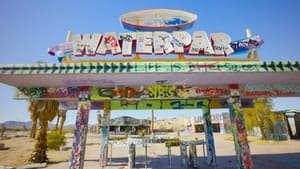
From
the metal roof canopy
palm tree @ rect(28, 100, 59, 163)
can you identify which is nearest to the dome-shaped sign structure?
Result: the metal roof canopy

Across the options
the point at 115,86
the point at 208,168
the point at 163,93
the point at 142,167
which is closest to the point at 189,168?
the point at 208,168

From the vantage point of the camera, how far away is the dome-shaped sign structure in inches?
393

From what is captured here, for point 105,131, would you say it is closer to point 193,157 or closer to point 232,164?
point 193,157

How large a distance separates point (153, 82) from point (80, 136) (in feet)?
13.8

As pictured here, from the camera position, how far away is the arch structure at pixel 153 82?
746cm

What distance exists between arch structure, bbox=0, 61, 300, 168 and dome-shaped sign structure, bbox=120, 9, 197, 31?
119 inches

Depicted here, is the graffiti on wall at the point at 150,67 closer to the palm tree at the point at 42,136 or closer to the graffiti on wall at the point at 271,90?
the graffiti on wall at the point at 271,90

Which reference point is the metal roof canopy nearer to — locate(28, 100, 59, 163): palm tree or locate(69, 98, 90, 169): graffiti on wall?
locate(69, 98, 90, 169): graffiti on wall

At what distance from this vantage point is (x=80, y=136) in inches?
356

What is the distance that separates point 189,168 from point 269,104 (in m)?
23.3

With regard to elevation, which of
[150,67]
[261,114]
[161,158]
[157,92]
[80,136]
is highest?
[150,67]

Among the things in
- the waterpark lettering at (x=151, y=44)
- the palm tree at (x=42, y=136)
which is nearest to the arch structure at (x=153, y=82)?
the waterpark lettering at (x=151, y=44)

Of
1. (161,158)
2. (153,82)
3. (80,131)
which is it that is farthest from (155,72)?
(161,158)

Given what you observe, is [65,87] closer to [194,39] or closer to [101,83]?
[101,83]
